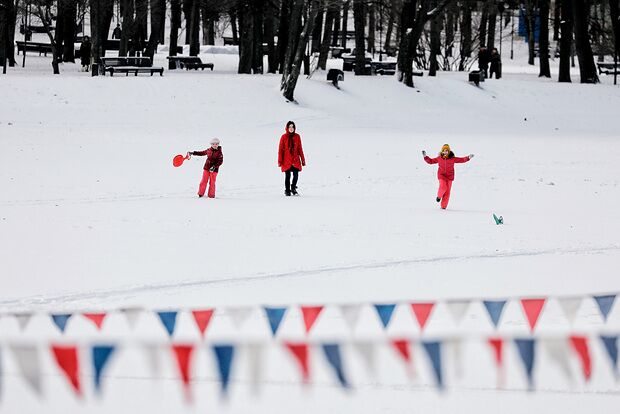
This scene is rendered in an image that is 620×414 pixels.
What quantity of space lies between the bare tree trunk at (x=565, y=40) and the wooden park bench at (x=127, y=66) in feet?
52.4

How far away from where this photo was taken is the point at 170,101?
3528 centimetres

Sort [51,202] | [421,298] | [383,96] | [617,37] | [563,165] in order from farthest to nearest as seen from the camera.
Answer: [617,37], [383,96], [563,165], [51,202], [421,298]

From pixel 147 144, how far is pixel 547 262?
14995 millimetres

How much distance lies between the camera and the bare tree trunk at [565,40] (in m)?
48.2

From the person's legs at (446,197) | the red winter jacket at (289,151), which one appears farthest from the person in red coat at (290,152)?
the person's legs at (446,197)

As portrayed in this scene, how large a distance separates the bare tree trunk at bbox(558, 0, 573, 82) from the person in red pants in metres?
30.2

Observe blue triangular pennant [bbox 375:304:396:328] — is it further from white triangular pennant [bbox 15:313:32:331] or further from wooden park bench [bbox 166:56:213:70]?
wooden park bench [bbox 166:56:213:70]

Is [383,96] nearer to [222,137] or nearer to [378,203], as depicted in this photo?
[222,137]

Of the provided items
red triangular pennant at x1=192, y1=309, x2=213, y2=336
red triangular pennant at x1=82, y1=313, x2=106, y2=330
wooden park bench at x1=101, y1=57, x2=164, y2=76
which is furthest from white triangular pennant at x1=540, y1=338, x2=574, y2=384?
wooden park bench at x1=101, y1=57, x2=164, y2=76

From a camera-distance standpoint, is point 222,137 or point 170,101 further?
point 170,101

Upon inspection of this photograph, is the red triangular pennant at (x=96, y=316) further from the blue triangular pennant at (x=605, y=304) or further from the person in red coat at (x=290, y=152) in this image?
the person in red coat at (x=290, y=152)

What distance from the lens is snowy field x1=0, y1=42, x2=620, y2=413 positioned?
8.84 m

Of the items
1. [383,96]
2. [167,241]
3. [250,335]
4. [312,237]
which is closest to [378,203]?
[312,237]

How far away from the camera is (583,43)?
153 feet
